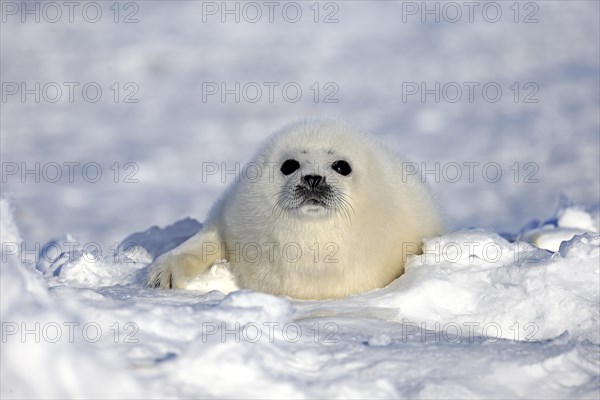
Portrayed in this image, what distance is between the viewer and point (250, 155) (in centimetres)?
909

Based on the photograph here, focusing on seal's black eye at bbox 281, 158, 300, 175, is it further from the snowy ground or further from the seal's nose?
the snowy ground

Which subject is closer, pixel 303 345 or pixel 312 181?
pixel 303 345

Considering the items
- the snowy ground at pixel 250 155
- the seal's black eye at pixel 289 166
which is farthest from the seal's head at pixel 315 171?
the snowy ground at pixel 250 155

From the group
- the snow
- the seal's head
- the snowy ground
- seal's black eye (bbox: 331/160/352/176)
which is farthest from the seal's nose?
the snow

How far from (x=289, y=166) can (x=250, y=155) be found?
4788 millimetres

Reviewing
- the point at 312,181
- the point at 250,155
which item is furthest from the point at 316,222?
the point at 250,155

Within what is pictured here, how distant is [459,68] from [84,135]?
4462 millimetres

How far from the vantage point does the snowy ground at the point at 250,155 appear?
8.45ft

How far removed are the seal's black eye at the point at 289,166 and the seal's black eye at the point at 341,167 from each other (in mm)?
167

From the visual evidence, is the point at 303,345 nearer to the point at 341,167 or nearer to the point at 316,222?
the point at 316,222

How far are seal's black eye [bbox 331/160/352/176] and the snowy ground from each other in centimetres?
51

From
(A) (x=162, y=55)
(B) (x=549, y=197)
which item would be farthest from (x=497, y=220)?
(A) (x=162, y=55)

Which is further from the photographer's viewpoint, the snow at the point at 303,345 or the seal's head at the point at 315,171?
the seal's head at the point at 315,171

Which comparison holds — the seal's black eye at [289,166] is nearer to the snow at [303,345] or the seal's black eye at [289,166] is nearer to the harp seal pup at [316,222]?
the harp seal pup at [316,222]
